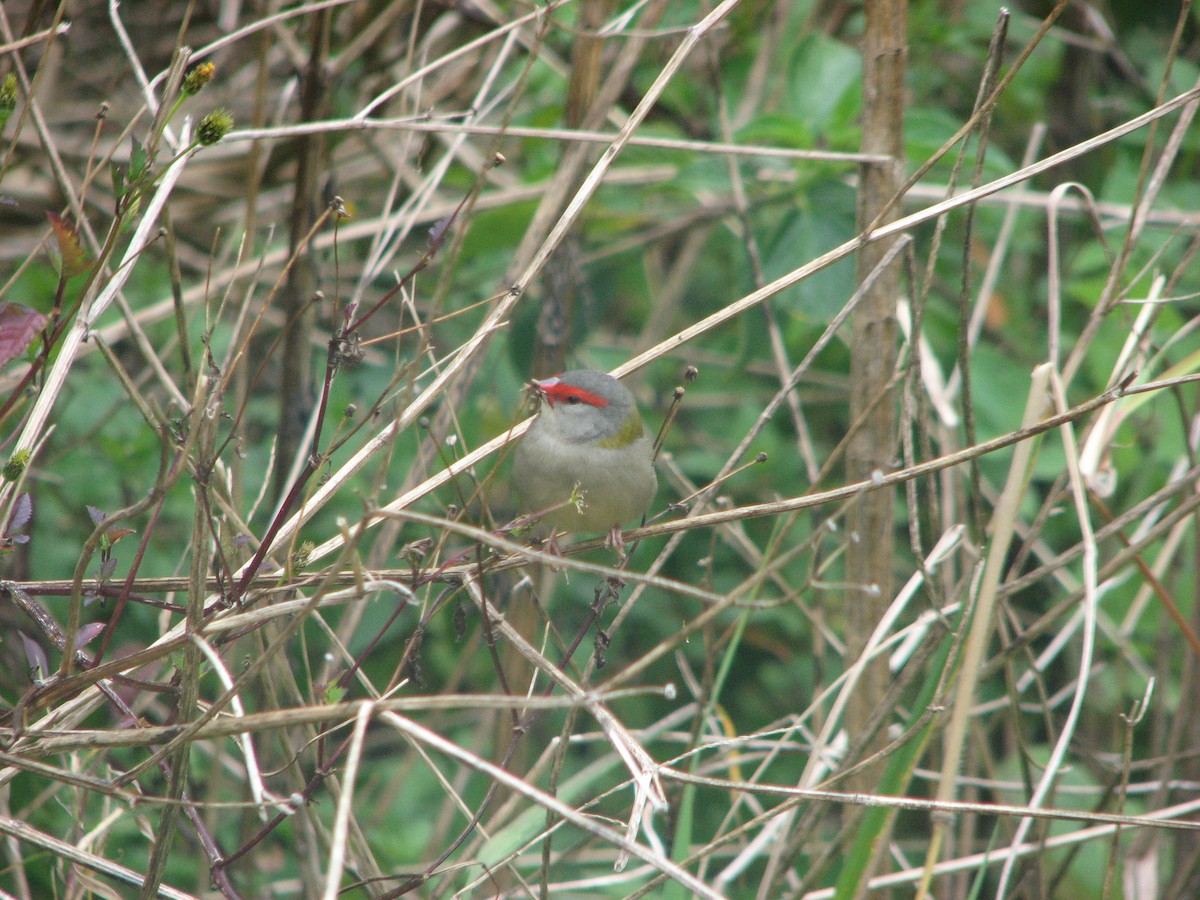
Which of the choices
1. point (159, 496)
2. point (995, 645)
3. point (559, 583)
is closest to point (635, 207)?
point (559, 583)

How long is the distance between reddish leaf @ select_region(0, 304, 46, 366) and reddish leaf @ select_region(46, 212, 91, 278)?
116 millimetres

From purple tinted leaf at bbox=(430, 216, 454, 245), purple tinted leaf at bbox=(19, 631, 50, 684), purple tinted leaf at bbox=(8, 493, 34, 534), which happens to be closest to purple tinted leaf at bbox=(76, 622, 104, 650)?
purple tinted leaf at bbox=(19, 631, 50, 684)

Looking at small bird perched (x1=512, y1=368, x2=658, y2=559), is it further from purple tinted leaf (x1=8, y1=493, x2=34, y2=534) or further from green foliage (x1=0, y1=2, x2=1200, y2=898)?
purple tinted leaf (x1=8, y1=493, x2=34, y2=534)

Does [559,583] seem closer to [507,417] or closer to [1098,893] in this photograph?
[507,417]

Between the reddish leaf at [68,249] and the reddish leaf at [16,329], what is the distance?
12 centimetres

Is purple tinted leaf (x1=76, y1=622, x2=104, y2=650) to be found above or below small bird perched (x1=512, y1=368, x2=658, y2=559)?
above

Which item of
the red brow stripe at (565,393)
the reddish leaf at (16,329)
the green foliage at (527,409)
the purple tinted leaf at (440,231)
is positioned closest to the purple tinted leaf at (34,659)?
the green foliage at (527,409)

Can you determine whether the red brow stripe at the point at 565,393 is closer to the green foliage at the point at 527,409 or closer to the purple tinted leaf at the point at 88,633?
the green foliage at the point at 527,409

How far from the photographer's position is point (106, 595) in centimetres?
196

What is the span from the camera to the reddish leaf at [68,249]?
1.73m

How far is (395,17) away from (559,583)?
7.15 ft

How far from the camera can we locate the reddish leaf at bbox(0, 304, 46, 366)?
5.90 ft

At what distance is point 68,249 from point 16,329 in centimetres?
19

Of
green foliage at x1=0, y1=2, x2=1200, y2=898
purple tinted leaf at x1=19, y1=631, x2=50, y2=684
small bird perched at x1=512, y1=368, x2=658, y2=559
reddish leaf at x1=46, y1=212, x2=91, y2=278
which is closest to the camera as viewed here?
reddish leaf at x1=46, y1=212, x2=91, y2=278
